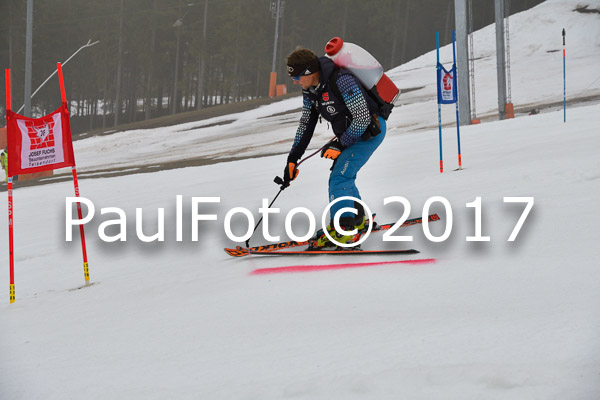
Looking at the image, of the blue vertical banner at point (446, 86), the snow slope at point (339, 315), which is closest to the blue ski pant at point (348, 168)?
the snow slope at point (339, 315)

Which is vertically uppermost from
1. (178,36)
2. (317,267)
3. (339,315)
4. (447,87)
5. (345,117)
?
(178,36)

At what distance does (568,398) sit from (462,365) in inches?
20.1

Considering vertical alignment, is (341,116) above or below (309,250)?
above

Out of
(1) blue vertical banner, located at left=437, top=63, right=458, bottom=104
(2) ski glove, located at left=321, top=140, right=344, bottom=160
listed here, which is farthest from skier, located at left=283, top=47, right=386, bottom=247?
(1) blue vertical banner, located at left=437, top=63, right=458, bottom=104

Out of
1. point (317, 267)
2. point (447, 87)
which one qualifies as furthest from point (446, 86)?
point (317, 267)

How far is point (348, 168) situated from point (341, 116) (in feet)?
1.45

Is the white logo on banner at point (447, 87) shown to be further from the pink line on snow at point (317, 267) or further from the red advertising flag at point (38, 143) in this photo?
the red advertising flag at point (38, 143)

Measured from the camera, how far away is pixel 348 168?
5441 mm

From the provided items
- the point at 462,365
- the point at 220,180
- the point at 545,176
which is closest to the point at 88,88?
the point at 220,180

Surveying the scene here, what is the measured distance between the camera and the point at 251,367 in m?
3.26

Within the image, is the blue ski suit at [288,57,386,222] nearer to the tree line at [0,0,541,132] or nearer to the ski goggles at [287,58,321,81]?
the ski goggles at [287,58,321,81]

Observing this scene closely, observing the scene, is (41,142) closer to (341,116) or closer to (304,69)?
(304,69)

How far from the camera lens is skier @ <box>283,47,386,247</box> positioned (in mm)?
5160

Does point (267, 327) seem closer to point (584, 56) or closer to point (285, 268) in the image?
point (285, 268)
